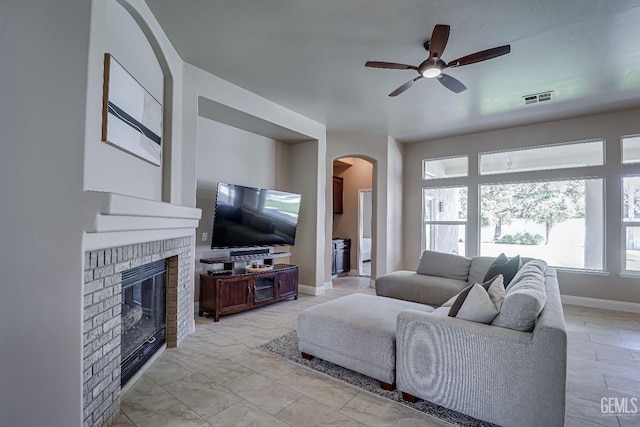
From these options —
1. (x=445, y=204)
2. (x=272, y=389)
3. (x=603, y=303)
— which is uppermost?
(x=445, y=204)

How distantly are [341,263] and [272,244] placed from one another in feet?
9.52

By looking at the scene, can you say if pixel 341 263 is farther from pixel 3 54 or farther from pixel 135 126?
pixel 3 54

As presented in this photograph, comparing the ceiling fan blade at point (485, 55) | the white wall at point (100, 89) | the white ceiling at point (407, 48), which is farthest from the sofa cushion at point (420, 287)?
the white wall at point (100, 89)

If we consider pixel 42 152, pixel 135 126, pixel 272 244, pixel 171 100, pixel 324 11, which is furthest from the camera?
pixel 272 244

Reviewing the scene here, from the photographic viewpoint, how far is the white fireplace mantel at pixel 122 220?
1608mm

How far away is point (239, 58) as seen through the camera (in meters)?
3.20

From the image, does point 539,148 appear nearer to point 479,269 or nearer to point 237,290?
point 479,269

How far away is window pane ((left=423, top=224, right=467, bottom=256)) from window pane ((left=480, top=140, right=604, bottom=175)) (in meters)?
1.21

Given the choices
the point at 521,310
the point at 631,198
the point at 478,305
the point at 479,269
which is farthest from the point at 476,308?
the point at 631,198

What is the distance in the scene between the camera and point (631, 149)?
4.55m

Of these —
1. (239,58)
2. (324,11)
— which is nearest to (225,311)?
(239,58)

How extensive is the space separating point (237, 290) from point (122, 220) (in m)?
2.37

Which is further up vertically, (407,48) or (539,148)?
(407,48)

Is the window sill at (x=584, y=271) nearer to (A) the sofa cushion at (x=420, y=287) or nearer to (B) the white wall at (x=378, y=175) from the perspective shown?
(A) the sofa cushion at (x=420, y=287)
